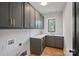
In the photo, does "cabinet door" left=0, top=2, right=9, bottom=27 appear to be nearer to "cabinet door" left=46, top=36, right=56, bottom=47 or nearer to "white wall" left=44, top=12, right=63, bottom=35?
"white wall" left=44, top=12, right=63, bottom=35

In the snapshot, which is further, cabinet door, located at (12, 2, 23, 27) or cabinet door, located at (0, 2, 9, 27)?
cabinet door, located at (12, 2, 23, 27)

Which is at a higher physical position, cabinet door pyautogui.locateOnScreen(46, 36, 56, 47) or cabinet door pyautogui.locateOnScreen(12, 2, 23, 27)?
cabinet door pyautogui.locateOnScreen(12, 2, 23, 27)

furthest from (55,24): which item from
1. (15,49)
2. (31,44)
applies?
(15,49)

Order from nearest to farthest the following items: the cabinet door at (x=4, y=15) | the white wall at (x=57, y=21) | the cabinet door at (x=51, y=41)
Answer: the cabinet door at (x=4, y=15) → the white wall at (x=57, y=21) → the cabinet door at (x=51, y=41)

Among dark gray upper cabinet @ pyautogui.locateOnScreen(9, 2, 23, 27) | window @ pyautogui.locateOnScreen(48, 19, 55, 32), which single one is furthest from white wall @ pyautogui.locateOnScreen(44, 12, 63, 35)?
dark gray upper cabinet @ pyautogui.locateOnScreen(9, 2, 23, 27)

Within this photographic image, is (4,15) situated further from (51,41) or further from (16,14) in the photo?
(51,41)

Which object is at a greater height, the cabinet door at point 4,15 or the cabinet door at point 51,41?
the cabinet door at point 4,15

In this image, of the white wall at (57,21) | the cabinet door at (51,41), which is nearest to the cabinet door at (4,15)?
the white wall at (57,21)

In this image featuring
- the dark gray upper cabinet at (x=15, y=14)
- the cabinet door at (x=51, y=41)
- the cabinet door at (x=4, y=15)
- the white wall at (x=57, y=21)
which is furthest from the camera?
the cabinet door at (x=51, y=41)

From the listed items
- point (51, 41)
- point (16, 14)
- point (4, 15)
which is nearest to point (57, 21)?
point (51, 41)

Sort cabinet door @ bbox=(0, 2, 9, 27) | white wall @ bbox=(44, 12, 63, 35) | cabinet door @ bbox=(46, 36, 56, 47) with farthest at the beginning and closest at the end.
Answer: cabinet door @ bbox=(46, 36, 56, 47), white wall @ bbox=(44, 12, 63, 35), cabinet door @ bbox=(0, 2, 9, 27)

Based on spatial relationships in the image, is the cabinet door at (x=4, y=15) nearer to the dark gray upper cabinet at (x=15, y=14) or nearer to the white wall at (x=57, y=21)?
the dark gray upper cabinet at (x=15, y=14)

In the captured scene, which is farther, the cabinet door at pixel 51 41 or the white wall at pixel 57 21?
the cabinet door at pixel 51 41

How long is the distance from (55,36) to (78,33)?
11.4 feet
